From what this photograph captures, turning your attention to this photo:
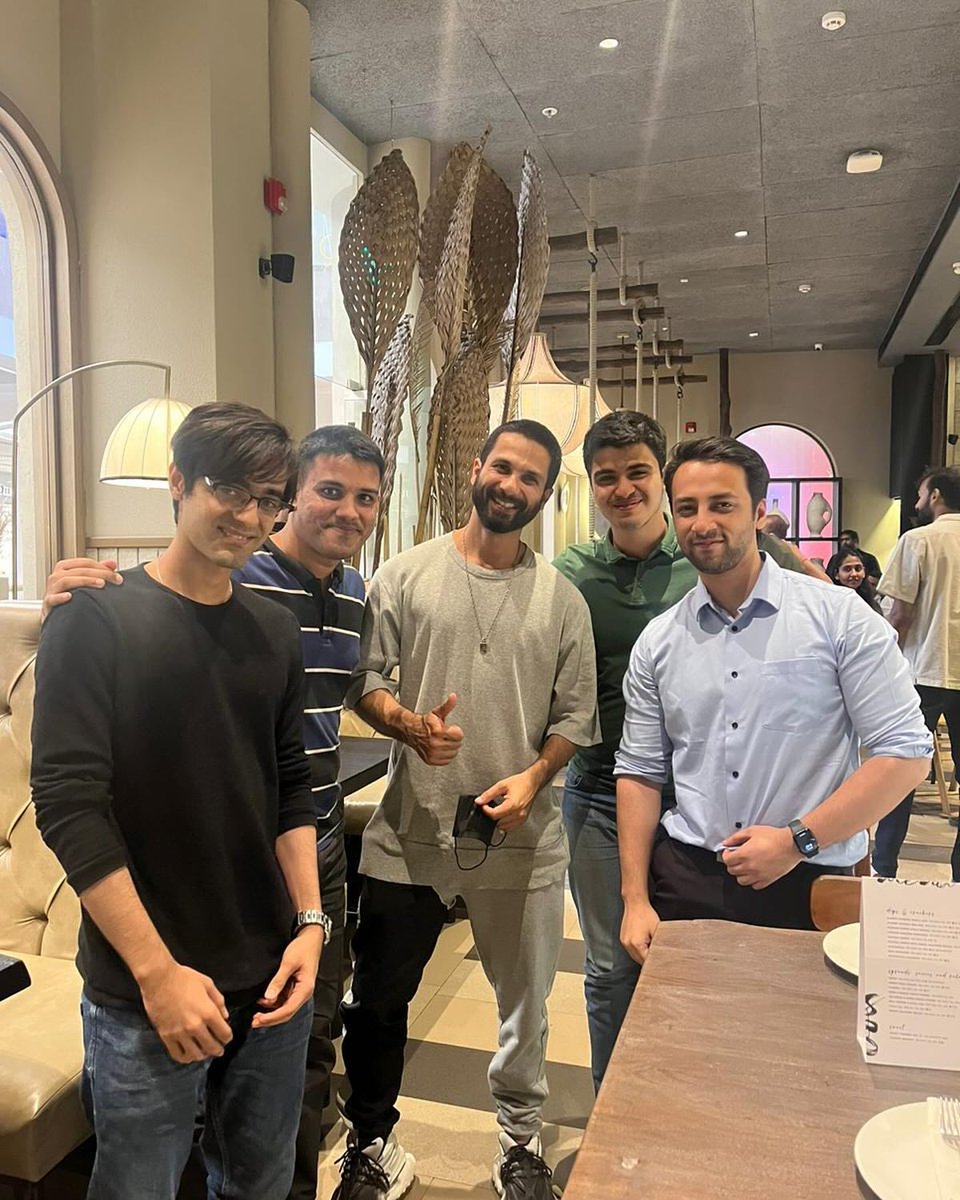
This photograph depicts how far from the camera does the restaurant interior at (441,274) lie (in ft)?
3.32

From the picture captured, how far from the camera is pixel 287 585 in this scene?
5.32 ft

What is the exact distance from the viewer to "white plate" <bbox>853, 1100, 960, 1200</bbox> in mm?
762

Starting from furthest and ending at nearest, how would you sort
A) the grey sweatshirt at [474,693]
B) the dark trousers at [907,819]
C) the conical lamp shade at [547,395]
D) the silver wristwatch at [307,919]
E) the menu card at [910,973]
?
the conical lamp shade at [547,395] < the dark trousers at [907,819] < the grey sweatshirt at [474,693] < the silver wristwatch at [307,919] < the menu card at [910,973]

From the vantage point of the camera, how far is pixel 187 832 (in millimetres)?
1119

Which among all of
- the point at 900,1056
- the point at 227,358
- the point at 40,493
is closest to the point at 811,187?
the point at 227,358

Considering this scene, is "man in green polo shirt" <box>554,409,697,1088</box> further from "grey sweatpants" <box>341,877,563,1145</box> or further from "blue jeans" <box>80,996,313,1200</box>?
"blue jeans" <box>80,996,313,1200</box>

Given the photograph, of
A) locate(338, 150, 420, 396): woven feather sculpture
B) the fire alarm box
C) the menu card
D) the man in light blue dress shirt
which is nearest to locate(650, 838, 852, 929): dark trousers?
the man in light blue dress shirt

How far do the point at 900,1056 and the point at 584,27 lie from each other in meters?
4.16

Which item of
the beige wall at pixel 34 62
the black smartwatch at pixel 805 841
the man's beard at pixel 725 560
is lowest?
the black smartwatch at pixel 805 841

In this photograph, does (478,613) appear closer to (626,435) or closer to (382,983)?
(626,435)

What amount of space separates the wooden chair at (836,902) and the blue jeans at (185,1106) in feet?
2.50

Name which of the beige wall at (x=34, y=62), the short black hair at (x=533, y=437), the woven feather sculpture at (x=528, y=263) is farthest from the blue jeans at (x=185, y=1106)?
the beige wall at (x=34, y=62)

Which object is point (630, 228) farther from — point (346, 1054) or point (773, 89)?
point (346, 1054)

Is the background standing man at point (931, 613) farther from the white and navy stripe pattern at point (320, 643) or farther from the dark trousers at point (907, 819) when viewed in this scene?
the white and navy stripe pattern at point (320, 643)
